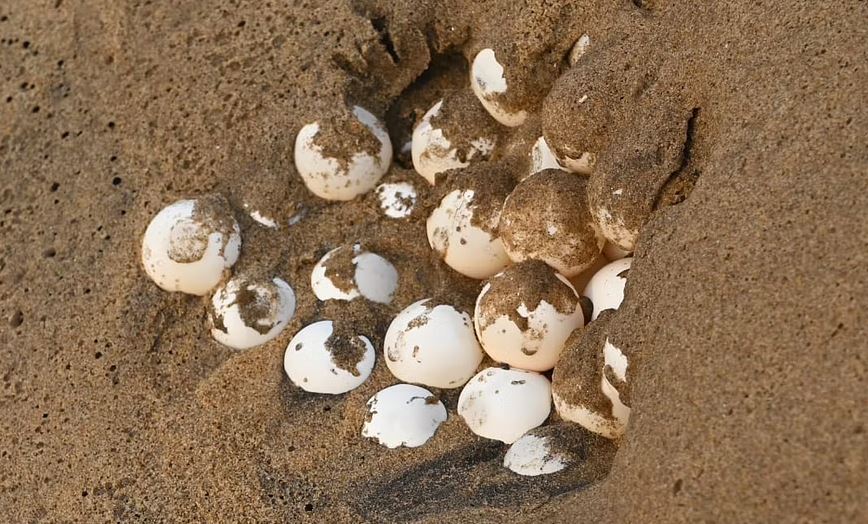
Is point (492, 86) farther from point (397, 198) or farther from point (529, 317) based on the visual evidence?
point (529, 317)

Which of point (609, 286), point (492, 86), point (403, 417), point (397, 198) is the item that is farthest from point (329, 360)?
point (492, 86)

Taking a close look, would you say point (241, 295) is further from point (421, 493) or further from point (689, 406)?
point (689, 406)

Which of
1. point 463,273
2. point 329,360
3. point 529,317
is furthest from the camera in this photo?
point 463,273

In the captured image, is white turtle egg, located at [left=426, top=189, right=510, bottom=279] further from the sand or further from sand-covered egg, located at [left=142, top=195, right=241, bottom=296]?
sand-covered egg, located at [left=142, top=195, right=241, bottom=296]

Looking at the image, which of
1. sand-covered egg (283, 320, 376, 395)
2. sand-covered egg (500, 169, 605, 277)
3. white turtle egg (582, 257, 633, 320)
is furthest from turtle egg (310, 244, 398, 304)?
white turtle egg (582, 257, 633, 320)

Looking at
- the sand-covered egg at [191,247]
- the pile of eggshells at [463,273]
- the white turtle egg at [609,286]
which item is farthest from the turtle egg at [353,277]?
the white turtle egg at [609,286]

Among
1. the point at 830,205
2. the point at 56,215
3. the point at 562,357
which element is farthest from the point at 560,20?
the point at 56,215

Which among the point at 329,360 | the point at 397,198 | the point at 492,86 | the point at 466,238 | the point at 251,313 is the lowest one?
the point at 251,313
